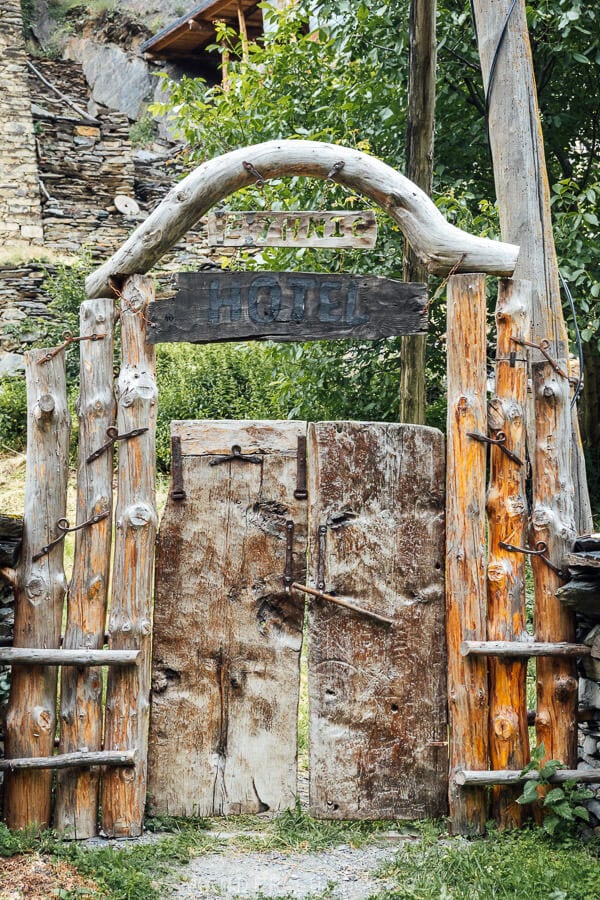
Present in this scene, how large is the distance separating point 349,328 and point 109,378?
1168 mm

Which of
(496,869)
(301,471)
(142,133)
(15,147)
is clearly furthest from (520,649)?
(142,133)

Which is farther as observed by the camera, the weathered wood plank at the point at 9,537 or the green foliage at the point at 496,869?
the weathered wood plank at the point at 9,537

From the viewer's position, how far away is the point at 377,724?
4289 millimetres

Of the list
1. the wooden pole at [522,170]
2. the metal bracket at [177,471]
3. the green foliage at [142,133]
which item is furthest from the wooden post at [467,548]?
the green foliage at [142,133]

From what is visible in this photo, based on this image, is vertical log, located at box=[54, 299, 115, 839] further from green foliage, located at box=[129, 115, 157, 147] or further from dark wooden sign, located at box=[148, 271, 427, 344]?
green foliage, located at box=[129, 115, 157, 147]

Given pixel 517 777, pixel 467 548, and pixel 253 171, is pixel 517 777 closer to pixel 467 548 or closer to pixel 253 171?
pixel 467 548

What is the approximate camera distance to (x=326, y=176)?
14.0 ft

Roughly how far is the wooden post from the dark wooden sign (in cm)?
23

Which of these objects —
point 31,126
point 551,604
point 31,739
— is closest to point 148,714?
point 31,739

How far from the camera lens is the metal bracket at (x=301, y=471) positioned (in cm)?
428

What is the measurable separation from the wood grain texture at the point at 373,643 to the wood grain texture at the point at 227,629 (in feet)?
0.43

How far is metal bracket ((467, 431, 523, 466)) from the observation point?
13.8 feet

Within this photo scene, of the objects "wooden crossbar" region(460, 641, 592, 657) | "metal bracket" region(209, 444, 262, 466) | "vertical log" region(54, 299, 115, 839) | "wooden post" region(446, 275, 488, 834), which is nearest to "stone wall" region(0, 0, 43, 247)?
"vertical log" region(54, 299, 115, 839)

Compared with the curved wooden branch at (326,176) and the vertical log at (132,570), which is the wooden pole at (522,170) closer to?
the curved wooden branch at (326,176)
